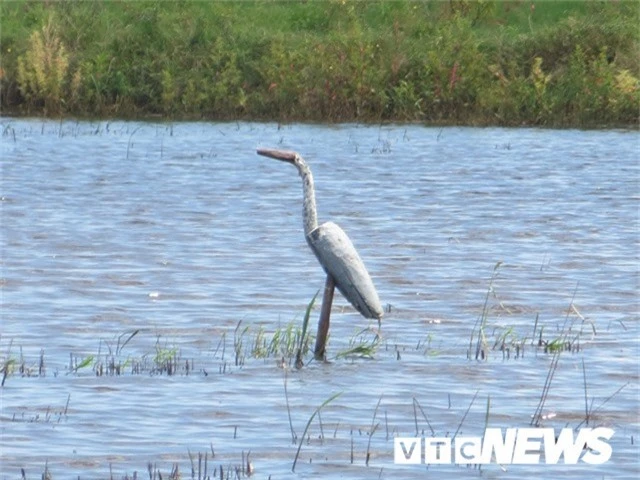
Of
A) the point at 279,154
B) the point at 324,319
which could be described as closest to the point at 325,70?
the point at 324,319

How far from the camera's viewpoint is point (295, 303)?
1155 cm

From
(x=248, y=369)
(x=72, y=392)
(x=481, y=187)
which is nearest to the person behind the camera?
(x=72, y=392)

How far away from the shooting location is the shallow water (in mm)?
7371

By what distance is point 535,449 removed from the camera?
716cm

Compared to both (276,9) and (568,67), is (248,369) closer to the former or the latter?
(568,67)

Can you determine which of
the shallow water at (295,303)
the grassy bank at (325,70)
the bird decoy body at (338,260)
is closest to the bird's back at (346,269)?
the bird decoy body at (338,260)

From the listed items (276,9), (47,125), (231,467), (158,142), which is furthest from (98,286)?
(276,9)

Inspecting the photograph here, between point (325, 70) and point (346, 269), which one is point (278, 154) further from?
point (325, 70)

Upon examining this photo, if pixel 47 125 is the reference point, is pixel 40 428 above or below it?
above

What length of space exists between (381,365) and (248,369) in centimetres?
76

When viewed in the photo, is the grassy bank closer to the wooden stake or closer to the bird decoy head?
the wooden stake

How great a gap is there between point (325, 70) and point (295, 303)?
16963mm

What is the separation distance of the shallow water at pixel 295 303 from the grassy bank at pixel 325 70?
399 centimetres

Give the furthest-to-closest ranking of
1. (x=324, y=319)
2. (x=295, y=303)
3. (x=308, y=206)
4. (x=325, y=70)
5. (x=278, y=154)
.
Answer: (x=325, y=70) → (x=295, y=303) → (x=324, y=319) → (x=308, y=206) → (x=278, y=154)
